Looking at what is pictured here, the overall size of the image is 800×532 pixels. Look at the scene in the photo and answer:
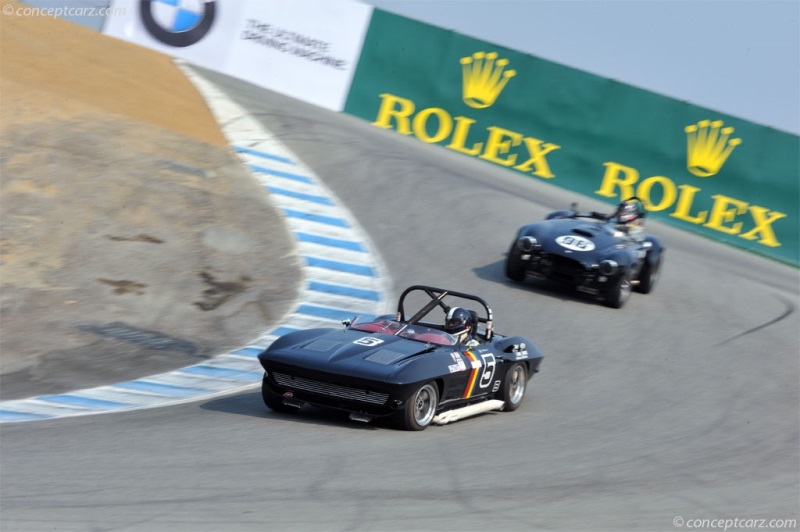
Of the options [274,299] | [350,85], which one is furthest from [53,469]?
[350,85]

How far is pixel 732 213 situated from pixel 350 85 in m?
7.67

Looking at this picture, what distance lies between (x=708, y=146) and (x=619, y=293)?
7216mm

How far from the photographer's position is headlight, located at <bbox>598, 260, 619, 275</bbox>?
1277cm

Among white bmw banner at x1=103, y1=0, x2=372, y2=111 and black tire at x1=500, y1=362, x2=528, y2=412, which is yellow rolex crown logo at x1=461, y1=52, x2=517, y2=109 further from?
black tire at x1=500, y1=362, x2=528, y2=412

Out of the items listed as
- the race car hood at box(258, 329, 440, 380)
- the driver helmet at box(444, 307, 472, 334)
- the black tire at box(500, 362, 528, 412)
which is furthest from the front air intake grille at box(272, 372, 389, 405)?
the black tire at box(500, 362, 528, 412)

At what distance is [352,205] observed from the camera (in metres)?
15.9

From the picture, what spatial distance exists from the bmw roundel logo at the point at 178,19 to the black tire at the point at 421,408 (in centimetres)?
1418

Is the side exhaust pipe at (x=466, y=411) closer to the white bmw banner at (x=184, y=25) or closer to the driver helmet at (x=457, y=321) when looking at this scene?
the driver helmet at (x=457, y=321)

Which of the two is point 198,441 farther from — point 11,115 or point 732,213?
point 732,213

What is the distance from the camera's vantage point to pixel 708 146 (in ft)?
63.0

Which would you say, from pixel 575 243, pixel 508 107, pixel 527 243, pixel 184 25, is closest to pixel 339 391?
pixel 527 243

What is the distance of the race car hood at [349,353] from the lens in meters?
7.38

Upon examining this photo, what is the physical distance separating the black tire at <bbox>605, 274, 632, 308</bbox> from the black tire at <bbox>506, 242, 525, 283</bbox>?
114cm

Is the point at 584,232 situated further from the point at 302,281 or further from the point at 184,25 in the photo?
the point at 184,25
